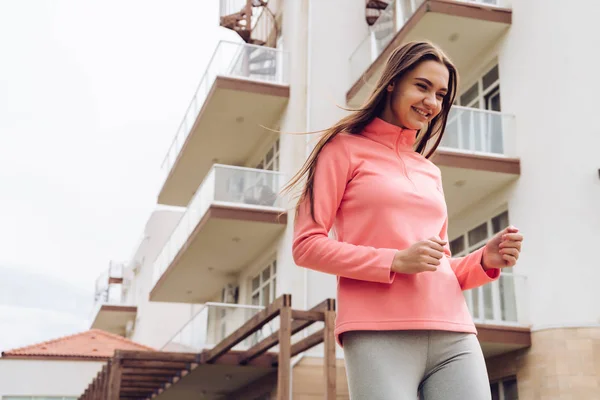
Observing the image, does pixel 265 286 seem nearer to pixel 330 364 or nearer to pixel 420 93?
pixel 330 364

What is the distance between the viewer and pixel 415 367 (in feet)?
8.05

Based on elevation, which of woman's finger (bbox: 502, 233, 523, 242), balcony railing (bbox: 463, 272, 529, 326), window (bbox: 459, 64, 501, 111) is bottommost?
woman's finger (bbox: 502, 233, 523, 242)

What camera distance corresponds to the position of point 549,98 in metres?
15.1

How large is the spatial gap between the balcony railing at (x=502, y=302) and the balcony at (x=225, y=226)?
4.69 metres

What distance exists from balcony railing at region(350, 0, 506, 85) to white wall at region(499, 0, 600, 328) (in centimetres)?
189

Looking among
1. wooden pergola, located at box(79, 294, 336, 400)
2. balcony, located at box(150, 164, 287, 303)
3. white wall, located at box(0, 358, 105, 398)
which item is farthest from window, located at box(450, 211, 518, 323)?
white wall, located at box(0, 358, 105, 398)

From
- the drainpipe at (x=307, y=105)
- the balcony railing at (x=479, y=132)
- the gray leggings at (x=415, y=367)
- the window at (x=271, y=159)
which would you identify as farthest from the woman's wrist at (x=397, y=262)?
the window at (x=271, y=159)

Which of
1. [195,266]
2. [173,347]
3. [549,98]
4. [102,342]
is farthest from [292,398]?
[102,342]

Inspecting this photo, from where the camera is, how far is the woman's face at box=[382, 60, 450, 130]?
8.94 feet

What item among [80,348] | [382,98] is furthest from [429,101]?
[80,348]

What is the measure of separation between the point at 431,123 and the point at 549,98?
41.8ft

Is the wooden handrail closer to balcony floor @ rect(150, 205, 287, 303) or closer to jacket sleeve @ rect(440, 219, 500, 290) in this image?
balcony floor @ rect(150, 205, 287, 303)

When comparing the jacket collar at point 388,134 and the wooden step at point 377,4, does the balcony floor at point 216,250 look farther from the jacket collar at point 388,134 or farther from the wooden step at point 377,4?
the jacket collar at point 388,134

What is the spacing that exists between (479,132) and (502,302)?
10.8 ft
